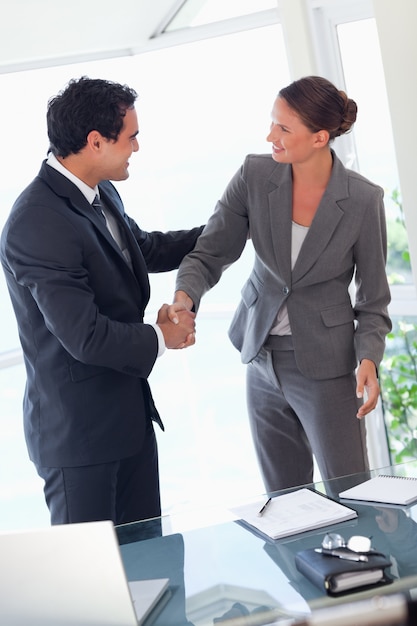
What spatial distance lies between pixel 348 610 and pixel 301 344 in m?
1.78

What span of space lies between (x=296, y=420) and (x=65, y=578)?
154 centimetres

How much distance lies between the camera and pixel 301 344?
8.74 feet

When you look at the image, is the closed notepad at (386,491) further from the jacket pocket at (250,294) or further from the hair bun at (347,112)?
the hair bun at (347,112)

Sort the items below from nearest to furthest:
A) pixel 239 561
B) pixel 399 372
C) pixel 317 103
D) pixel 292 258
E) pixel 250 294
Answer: pixel 239 561 → pixel 317 103 → pixel 292 258 → pixel 250 294 → pixel 399 372

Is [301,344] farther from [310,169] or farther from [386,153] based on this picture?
[386,153]

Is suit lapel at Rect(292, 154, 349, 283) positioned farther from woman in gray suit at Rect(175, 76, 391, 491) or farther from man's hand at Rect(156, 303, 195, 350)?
man's hand at Rect(156, 303, 195, 350)

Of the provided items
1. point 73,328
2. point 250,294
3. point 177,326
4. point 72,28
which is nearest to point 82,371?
point 73,328

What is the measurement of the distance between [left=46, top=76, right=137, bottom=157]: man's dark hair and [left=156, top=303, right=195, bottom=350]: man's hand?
58cm

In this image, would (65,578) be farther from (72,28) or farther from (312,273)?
(72,28)

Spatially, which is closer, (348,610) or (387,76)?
(348,610)

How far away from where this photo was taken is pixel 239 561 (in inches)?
70.7

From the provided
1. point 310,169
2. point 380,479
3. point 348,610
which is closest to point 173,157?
point 310,169

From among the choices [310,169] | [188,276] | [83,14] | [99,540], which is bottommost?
[99,540]

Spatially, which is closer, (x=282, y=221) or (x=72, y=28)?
(x=282, y=221)
